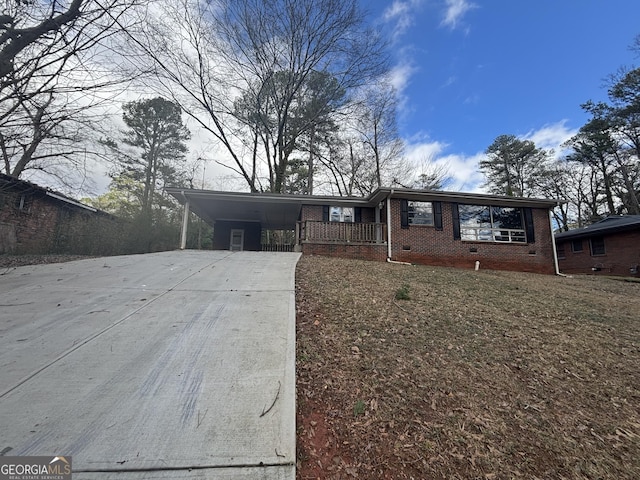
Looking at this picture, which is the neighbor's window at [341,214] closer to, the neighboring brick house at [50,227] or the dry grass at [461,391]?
the dry grass at [461,391]

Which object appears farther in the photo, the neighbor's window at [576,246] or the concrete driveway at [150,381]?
the neighbor's window at [576,246]

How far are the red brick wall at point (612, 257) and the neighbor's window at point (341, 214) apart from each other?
1340 centimetres

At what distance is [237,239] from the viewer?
14.8m

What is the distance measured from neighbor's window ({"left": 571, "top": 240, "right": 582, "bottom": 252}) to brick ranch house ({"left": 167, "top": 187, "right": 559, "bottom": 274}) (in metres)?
6.19

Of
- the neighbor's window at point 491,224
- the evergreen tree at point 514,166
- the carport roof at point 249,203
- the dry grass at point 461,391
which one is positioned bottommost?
the dry grass at point 461,391

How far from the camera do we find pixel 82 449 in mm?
1685

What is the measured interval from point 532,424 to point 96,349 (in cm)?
402

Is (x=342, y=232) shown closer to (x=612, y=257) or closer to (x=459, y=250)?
(x=459, y=250)

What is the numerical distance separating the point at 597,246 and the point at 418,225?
37.6 ft

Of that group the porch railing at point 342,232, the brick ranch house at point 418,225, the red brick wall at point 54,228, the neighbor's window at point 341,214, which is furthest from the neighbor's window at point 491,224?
the red brick wall at point 54,228

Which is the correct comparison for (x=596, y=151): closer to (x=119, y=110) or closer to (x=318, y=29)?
(x=318, y=29)

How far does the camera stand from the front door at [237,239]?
14656 millimetres

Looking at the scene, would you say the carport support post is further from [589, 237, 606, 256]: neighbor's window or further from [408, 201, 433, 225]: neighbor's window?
[589, 237, 606, 256]: neighbor's window

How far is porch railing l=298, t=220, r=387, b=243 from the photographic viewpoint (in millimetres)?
10805
